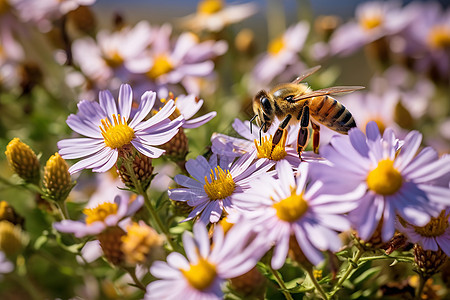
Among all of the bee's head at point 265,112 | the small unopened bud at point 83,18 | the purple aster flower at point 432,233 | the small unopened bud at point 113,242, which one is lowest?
the purple aster flower at point 432,233

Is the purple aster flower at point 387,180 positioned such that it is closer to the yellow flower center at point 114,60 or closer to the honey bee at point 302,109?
the honey bee at point 302,109

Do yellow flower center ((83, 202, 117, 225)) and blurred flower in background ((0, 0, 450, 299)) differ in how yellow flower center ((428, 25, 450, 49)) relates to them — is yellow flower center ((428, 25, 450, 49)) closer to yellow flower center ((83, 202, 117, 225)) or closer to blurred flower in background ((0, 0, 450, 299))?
blurred flower in background ((0, 0, 450, 299))

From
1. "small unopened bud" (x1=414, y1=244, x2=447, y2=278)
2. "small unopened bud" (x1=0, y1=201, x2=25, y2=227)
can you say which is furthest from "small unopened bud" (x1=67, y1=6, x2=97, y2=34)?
"small unopened bud" (x1=414, y1=244, x2=447, y2=278)

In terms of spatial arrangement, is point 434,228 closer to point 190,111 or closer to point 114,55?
point 190,111

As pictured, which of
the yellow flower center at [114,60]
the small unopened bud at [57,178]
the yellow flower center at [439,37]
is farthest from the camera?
the yellow flower center at [439,37]

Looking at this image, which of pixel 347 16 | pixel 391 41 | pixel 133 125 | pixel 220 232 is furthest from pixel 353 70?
pixel 220 232

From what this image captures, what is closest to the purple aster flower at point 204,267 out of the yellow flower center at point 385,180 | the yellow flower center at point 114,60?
the yellow flower center at point 385,180

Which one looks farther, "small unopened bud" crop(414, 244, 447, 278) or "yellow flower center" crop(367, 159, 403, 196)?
"small unopened bud" crop(414, 244, 447, 278)

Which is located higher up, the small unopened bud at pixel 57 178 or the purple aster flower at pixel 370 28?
the small unopened bud at pixel 57 178

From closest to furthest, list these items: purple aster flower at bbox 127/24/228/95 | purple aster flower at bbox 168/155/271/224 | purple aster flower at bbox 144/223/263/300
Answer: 1. purple aster flower at bbox 144/223/263/300
2. purple aster flower at bbox 168/155/271/224
3. purple aster flower at bbox 127/24/228/95
